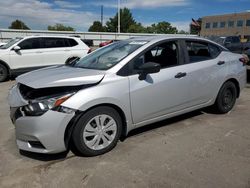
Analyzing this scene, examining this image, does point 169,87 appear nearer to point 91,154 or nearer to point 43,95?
point 91,154

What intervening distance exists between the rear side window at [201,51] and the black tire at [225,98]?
645 millimetres

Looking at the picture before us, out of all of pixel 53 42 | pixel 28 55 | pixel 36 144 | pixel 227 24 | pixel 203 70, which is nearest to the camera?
pixel 36 144

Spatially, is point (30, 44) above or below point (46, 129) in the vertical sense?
above

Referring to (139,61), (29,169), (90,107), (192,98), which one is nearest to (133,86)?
(139,61)

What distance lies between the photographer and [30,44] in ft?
31.7

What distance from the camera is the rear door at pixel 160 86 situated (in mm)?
3648

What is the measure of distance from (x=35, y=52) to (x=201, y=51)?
22.3ft

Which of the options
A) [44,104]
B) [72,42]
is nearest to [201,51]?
[44,104]

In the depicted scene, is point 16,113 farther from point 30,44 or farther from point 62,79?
point 30,44

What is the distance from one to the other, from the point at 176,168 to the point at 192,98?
1.57 m

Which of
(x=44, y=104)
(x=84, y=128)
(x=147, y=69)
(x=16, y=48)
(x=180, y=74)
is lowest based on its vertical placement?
(x=84, y=128)

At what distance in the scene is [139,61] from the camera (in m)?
3.82

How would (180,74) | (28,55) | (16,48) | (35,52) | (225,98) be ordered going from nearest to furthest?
1. (180,74)
2. (225,98)
3. (16,48)
4. (28,55)
5. (35,52)

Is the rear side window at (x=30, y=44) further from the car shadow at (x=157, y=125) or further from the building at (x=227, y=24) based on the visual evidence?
the building at (x=227, y=24)
